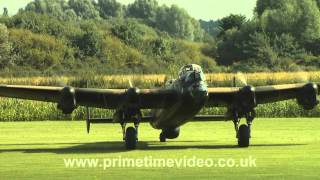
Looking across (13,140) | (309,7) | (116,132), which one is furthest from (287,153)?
(309,7)

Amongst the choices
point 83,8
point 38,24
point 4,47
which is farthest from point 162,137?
point 83,8

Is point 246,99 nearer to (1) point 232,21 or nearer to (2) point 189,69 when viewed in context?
(2) point 189,69

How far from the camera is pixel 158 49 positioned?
99562 mm

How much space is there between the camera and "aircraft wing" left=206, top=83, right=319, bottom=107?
104ft

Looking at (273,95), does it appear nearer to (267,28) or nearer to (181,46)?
(181,46)

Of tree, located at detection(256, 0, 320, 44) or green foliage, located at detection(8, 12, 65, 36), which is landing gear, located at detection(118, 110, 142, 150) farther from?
tree, located at detection(256, 0, 320, 44)

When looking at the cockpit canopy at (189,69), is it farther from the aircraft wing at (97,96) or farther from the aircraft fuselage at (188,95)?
the aircraft wing at (97,96)

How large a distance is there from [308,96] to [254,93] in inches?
93.8

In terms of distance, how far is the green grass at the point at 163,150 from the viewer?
22.7m

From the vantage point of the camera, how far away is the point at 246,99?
31875mm

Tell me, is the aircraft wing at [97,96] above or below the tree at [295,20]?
below

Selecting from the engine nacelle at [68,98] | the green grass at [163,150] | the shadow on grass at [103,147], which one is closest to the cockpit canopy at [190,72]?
the green grass at [163,150]

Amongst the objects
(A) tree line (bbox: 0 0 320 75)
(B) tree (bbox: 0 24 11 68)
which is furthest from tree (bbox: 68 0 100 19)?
(B) tree (bbox: 0 24 11 68)

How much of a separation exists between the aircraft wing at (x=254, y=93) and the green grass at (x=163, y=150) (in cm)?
187
